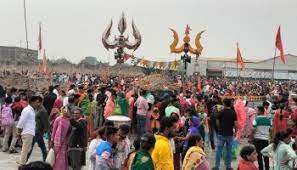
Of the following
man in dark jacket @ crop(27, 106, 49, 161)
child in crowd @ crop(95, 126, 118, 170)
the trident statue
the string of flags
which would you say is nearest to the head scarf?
man in dark jacket @ crop(27, 106, 49, 161)

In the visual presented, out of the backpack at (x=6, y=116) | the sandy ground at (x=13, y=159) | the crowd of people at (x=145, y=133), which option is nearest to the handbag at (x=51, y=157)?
the crowd of people at (x=145, y=133)

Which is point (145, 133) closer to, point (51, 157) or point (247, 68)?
point (51, 157)

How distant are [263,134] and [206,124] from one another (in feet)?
13.2

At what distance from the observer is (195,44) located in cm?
2923

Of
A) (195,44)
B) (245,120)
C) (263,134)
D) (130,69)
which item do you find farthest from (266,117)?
(130,69)

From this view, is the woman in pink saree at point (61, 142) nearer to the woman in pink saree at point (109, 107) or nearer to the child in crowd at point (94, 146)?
the child in crowd at point (94, 146)

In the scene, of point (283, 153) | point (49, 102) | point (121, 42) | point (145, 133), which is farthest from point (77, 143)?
point (121, 42)

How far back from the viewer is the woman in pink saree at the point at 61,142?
9.64 metres

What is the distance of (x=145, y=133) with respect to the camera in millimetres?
7766

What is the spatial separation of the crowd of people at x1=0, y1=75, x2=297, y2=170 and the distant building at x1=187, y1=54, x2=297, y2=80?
46358 mm

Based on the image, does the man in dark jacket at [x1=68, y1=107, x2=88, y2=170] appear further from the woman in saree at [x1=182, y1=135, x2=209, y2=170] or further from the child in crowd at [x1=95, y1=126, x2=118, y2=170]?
the woman in saree at [x1=182, y1=135, x2=209, y2=170]

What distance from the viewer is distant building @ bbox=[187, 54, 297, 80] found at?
64688mm

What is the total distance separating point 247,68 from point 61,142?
202ft

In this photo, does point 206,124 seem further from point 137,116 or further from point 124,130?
point 124,130
